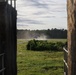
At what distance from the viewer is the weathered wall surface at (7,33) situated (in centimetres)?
1105

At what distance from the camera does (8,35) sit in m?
12.1

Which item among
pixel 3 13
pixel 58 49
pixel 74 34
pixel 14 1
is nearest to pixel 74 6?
pixel 74 34

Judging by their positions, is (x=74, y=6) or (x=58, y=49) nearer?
(x=74, y=6)

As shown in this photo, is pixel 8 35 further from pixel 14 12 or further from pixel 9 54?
pixel 14 12

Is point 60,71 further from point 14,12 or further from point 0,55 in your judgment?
point 0,55

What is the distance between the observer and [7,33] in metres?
11.8

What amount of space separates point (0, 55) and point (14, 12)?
3.92m

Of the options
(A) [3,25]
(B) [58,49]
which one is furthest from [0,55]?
(B) [58,49]

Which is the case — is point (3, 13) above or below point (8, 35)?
above

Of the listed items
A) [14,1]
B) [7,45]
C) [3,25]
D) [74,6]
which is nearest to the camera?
[74,6]

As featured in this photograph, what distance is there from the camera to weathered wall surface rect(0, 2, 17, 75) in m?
11.1

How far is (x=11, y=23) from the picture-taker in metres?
13.0

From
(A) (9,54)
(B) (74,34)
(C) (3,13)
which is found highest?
(C) (3,13)

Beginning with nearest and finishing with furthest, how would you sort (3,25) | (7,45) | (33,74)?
(3,25) → (7,45) → (33,74)
